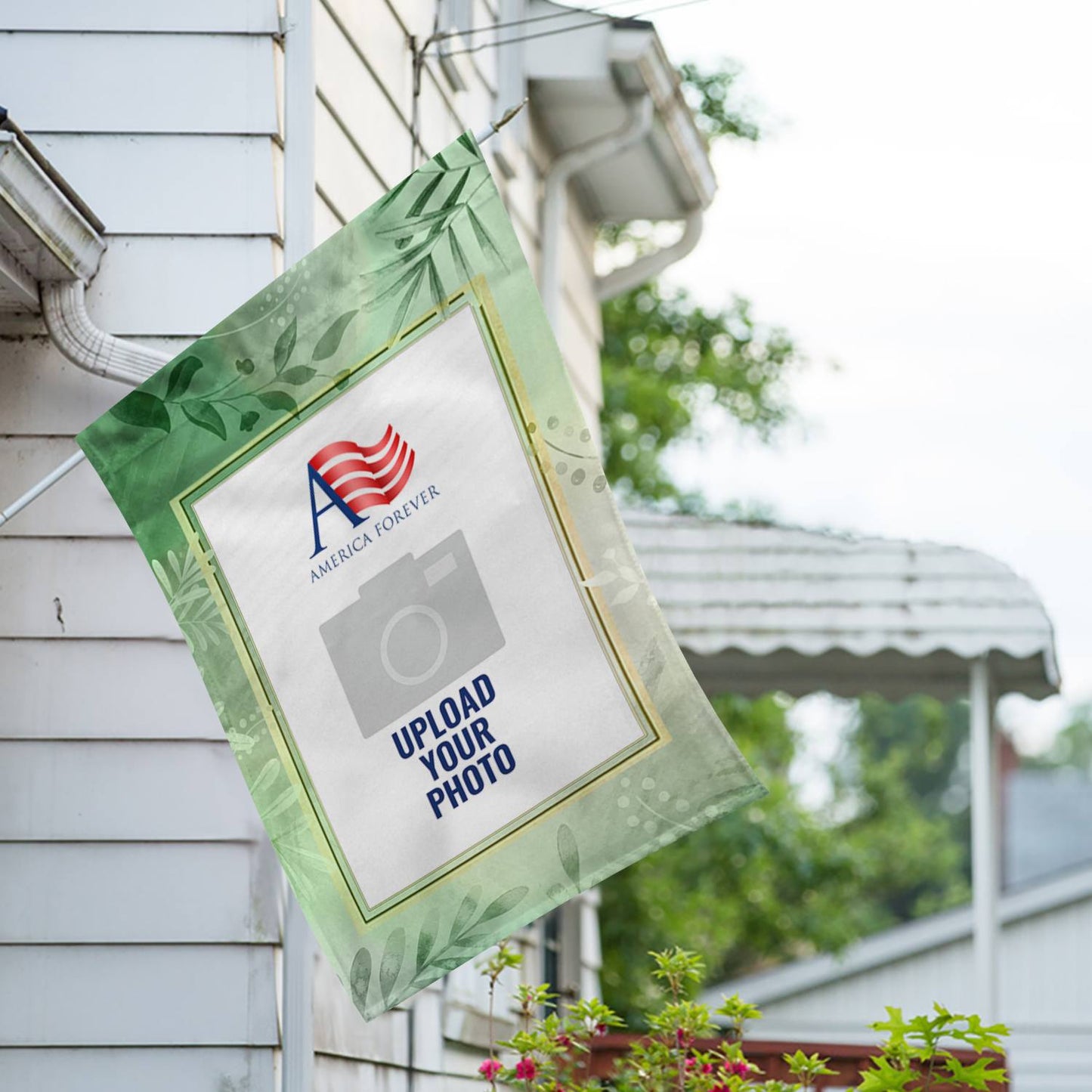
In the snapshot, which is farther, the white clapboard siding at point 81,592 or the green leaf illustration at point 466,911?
the white clapboard siding at point 81,592

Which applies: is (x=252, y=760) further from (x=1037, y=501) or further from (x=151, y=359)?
(x=1037, y=501)

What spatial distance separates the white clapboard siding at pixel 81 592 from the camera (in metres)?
3.91

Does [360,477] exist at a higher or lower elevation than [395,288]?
lower

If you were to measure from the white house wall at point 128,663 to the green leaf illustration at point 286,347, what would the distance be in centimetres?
69

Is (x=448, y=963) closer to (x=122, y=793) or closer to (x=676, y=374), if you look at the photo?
(x=122, y=793)

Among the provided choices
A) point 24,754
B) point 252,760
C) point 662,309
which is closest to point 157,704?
point 24,754

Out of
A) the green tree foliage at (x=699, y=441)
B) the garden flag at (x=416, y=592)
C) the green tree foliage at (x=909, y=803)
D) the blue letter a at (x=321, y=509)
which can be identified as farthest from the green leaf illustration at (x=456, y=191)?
the green tree foliage at (x=909, y=803)

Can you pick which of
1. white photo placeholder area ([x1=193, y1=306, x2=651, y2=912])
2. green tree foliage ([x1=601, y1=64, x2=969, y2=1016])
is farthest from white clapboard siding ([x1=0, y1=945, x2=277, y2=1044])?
green tree foliage ([x1=601, y1=64, x2=969, y2=1016])

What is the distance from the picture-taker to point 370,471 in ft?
10.7

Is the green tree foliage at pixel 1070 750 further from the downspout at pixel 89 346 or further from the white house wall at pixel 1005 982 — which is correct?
the downspout at pixel 89 346

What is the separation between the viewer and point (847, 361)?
14.3 meters

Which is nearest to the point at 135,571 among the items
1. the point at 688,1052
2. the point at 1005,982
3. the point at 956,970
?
the point at 688,1052

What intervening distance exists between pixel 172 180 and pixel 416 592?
1459 millimetres

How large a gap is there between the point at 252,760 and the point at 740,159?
12.1m
